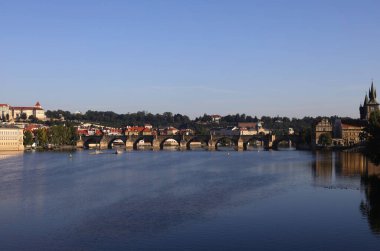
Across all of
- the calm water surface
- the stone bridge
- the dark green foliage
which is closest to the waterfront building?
the dark green foliage

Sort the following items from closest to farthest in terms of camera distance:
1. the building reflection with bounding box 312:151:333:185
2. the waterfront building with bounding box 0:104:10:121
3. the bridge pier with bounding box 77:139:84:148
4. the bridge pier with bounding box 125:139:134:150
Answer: the building reflection with bounding box 312:151:333:185 → the bridge pier with bounding box 125:139:134:150 → the bridge pier with bounding box 77:139:84:148 → the waterfront building with bounding box 0:104:10:121

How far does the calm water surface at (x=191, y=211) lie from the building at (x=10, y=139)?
60907 mm

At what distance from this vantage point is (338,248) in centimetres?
2370

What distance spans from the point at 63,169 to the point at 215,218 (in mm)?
34365

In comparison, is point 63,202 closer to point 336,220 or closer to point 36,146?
point 336,220

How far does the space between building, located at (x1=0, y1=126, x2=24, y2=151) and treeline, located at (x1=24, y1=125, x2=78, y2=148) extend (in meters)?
4.60

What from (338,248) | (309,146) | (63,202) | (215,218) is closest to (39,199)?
(63,202)

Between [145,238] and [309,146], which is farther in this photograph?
[309,146]

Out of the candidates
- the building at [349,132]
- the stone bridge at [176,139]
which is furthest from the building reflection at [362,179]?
the stone bridge at [176,139]

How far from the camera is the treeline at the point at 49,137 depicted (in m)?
119

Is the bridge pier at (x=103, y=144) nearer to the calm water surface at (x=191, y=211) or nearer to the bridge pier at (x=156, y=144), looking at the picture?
the bridge pier at (x=156, y=144)

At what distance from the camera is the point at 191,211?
3177 centimetres

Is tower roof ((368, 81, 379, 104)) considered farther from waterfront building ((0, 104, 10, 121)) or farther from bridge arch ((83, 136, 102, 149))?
waterfront building ((0, 104, 10, 121))

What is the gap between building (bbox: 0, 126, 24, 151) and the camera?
112 meters
